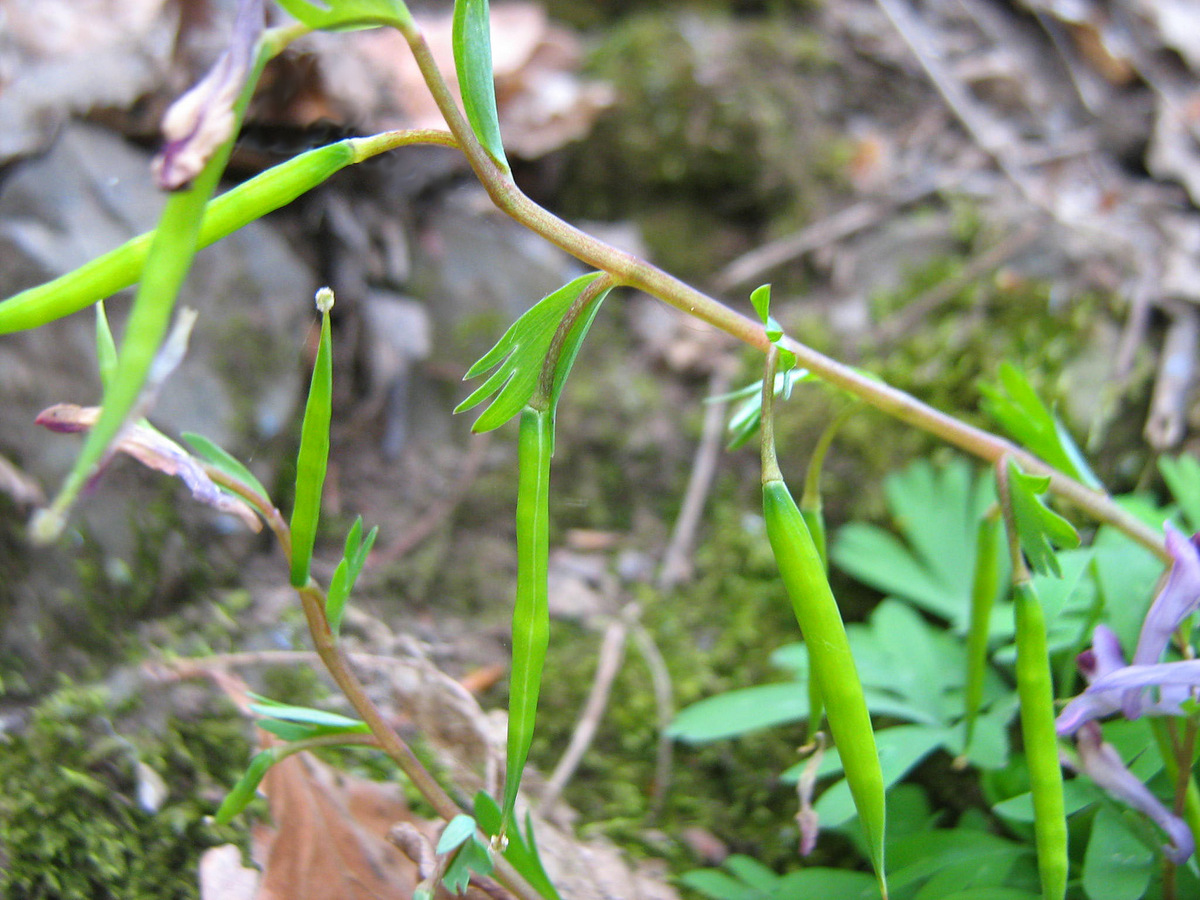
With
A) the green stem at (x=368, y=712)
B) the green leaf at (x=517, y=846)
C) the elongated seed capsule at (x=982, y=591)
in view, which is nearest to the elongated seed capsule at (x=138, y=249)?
the green stem at (x=368, y=712)

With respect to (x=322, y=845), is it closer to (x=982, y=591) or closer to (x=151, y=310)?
(x=151, y=310)

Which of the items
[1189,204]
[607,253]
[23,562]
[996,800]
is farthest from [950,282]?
[23,562]

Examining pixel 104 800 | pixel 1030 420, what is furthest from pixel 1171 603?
pixel 104 800

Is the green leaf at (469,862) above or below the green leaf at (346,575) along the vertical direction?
below

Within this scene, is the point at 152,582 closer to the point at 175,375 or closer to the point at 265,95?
the point at 175,375

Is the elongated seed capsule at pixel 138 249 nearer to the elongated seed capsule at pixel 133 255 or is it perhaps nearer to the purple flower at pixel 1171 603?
the elongated seed capsule at pixel 133 255

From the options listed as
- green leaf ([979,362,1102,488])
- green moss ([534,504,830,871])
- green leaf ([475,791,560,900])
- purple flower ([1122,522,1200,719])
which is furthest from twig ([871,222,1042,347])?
green leaf ([475,791,560,900])
